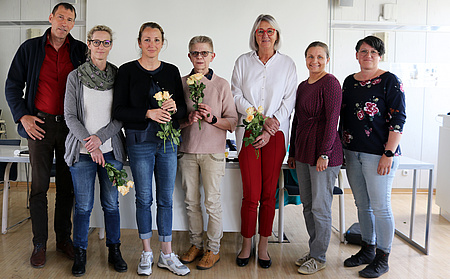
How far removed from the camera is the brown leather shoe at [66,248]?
3.22m

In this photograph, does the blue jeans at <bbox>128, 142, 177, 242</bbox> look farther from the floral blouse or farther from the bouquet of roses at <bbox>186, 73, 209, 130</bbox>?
the floral blouse

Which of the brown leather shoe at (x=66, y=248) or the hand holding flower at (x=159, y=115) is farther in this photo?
the brown leather shoe at (x=66, y=248)

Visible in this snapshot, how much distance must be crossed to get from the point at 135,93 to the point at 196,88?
Result: 434mm

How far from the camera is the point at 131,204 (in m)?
3.39

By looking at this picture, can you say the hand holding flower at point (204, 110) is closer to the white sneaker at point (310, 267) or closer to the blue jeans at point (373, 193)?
the blue jeans at point (373, 193)

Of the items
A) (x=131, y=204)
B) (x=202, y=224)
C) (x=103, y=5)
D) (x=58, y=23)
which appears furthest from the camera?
(x=103, y=5)

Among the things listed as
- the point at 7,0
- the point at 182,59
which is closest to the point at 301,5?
the point at 182,59

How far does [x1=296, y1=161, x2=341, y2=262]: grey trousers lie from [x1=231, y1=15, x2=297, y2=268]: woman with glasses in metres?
0.23

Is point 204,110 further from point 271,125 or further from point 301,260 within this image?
point 301,260

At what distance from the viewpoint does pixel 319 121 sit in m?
2.93

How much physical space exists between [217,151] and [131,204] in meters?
0.96

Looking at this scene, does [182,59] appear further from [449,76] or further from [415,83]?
[449,76]

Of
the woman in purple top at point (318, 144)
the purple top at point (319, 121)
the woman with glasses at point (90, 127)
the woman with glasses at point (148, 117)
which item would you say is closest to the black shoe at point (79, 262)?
the woman with glasses at point (90, 127)

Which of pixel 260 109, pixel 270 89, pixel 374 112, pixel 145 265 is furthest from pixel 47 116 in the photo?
pixel 374 112
